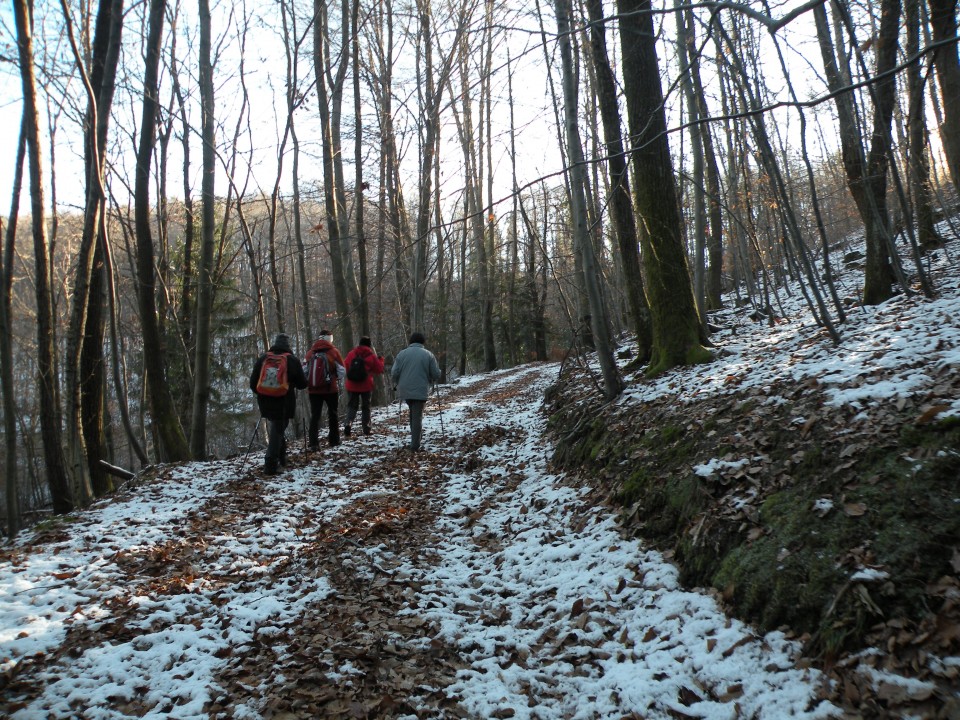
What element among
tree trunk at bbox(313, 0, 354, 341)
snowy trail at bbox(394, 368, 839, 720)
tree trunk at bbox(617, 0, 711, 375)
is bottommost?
snowy trail at bbox(394, 368, 839, 720)

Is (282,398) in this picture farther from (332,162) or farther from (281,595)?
(332,162)

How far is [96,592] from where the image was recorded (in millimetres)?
4250

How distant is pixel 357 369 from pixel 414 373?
169 centimetres

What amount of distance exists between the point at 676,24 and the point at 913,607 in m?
14.0

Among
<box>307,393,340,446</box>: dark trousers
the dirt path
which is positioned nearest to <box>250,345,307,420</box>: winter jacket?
the dirt path

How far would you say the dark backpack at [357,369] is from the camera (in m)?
10.9

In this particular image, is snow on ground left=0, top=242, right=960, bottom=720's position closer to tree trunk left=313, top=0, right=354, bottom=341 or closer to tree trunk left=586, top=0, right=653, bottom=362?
tree trunk left=586, top=0, right=653, bottom=362

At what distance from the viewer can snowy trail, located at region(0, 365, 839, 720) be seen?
3.00 m

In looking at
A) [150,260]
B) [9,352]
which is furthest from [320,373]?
[9,352]

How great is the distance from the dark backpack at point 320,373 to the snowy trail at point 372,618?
3.22 m

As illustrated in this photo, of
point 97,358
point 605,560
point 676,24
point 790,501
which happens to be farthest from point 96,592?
point 676,24

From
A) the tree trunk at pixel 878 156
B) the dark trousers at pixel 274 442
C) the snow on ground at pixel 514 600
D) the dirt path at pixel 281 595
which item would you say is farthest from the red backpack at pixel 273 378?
the tree trunk at pixel 878 156

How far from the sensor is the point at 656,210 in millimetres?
8289

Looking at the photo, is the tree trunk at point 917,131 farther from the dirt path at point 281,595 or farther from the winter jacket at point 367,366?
the winter jacket at point 367,366
